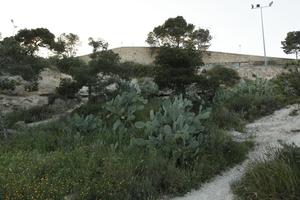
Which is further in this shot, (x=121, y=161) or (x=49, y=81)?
(x=49, y=81)

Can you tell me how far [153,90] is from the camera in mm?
18141

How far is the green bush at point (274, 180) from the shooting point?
543cm

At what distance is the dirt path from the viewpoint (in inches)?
254

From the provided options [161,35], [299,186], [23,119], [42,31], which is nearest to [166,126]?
[299,186]

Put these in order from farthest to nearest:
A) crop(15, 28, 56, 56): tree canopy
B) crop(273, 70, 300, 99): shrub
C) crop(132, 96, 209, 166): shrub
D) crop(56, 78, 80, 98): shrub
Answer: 1. crop(15, 28, 56, 56): tree canopy
2. crop(56, 78, 80, 98): shrub
3. crop(132, 96, 209, 166): shrub
4. crop(273, 70, 300, 99): shrub

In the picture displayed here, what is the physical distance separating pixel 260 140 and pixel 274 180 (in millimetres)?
4135

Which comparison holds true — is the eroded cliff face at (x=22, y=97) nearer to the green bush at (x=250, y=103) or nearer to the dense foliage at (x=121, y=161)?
the dense foliage at (x=121, y=161)

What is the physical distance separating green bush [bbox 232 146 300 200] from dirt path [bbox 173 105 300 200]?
340 mm

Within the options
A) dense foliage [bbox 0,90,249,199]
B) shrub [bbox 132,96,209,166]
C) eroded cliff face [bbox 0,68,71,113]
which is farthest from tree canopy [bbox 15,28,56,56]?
shrub [bbox 132,96,209,166]

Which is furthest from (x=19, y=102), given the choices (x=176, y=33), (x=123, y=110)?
(x=176, y=33)

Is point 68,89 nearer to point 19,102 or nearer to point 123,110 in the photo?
point 19,102

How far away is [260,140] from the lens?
961 centimetres

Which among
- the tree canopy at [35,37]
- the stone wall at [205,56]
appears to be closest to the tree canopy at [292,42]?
the stone wall at [205,56]

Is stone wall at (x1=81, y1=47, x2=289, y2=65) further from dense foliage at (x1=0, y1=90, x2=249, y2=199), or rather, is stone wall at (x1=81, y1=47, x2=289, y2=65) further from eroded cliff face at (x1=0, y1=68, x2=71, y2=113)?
dense foliage at (x1=0, y1=90, x2=249, y2=199)
